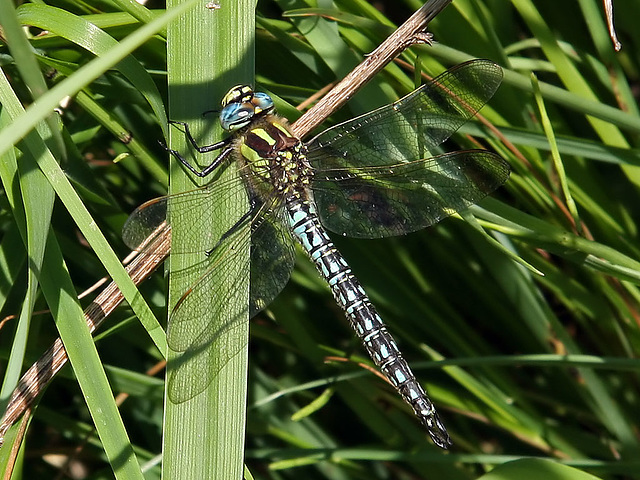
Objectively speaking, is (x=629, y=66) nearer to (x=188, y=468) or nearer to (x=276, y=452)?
(x=276, y=452)

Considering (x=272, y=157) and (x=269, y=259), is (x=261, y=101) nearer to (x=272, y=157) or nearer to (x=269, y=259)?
(x=272, y=157)

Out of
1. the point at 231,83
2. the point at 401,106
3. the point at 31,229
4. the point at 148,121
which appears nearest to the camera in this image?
the point at 31,229

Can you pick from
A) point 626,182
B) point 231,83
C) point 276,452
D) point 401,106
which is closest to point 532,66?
point 401,106

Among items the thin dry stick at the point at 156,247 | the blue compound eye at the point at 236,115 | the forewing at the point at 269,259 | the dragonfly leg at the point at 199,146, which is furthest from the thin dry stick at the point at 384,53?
the forewing at the point at 269,259

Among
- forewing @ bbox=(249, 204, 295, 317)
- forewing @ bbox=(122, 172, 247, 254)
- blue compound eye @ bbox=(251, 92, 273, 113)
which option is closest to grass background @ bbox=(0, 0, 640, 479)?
blue compound eye @ bbox=(251, 92, 273, 113)

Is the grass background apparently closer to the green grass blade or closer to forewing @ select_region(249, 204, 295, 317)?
the green grass blade

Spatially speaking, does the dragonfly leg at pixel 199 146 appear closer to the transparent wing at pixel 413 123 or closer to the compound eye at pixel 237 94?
the compound eye at pixel 237 94

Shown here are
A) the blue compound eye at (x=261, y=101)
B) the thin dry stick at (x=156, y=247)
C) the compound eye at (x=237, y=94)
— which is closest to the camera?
the thin dry stick at (x=156, y=247)

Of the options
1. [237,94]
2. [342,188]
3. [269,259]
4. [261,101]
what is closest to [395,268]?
[342,188]
